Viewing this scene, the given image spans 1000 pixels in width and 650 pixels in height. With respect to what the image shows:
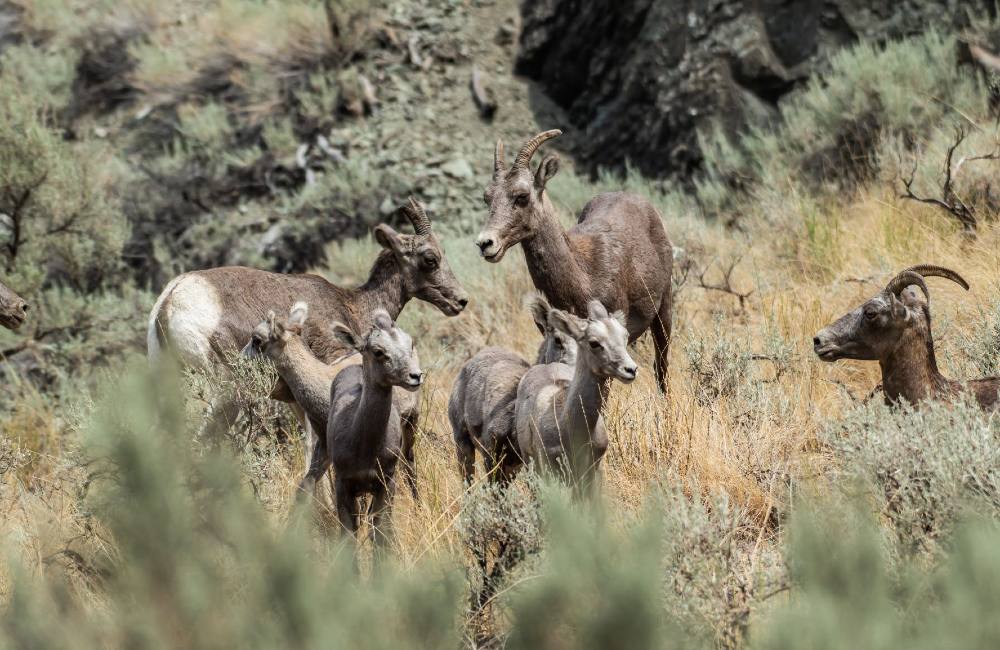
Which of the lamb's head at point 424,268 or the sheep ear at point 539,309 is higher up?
the sheep ear at point 539,309

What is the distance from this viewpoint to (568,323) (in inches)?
196

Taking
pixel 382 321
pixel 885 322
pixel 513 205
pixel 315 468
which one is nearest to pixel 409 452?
pixel 315 468

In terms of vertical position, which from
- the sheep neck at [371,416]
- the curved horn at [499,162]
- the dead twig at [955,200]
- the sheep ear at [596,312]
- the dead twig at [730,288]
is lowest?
the dead twig at [730,288]

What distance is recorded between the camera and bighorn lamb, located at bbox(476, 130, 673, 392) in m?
6.65

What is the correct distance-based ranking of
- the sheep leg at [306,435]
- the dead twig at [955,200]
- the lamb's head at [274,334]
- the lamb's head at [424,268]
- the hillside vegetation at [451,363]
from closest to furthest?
the hillside vegetation at [451,363], the lamb's head at [274,334], the sheep leg at [306,435], the lamb's head at [424,268], the dead twig at [955,200]

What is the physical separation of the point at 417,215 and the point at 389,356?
265cm

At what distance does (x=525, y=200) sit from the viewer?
6.73 m

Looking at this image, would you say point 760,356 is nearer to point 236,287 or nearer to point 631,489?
point 631,489

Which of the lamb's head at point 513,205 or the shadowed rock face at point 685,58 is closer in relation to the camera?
the lamb's head at point 513,205

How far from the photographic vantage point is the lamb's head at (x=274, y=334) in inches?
227

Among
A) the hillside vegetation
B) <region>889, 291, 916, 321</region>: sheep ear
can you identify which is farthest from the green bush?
<region>889, 291, 916, 321</region>: sheep ear

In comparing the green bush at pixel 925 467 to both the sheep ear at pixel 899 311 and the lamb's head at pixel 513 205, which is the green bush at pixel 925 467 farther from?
the lamb's head at pixel 513 205

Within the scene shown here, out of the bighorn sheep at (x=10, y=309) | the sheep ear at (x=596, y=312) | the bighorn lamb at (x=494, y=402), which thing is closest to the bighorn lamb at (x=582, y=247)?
the bighorn lamb at (x=494, y=402)

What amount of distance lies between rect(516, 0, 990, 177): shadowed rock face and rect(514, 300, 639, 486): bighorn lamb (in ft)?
25.6
